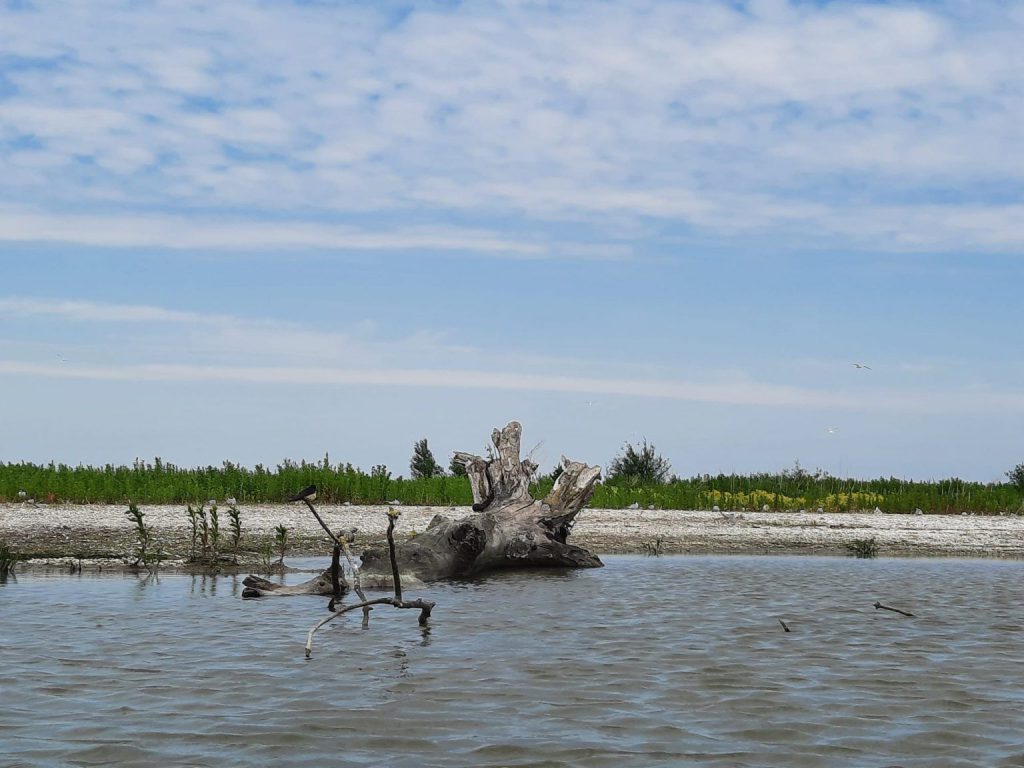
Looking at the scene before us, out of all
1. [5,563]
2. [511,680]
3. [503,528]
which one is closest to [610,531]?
[503,528]

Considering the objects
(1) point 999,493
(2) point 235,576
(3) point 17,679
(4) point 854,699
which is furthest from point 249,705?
(1) point 999,493

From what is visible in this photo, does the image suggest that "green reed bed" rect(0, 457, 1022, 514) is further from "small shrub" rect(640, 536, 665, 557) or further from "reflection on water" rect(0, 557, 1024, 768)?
"reflection on water" rect(0, 557, 1024, 768)

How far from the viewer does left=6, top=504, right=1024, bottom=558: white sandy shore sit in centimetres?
1777

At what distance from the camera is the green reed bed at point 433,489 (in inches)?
952

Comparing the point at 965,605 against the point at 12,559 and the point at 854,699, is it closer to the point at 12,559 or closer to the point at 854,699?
the point at 854,699

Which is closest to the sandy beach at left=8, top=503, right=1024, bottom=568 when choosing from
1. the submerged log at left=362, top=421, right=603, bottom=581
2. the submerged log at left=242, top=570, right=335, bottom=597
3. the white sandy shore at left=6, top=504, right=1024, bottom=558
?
the white sandy shore at left=6, top=504, right=1024, bottom=558

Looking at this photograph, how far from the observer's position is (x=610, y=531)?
2164 centimetres

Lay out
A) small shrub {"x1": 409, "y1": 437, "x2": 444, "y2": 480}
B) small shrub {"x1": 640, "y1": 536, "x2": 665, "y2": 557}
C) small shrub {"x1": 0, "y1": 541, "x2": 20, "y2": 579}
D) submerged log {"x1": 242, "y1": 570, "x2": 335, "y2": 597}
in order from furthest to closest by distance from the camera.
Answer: small shrub {"x1": 409, "y1": 437, "x2": 444, "y2": 480} → small shrub {"x1": 640, "y1": 536, "x2": 665, "y2": 557} → small shrub {"x1": 0, "y1": 541, "x2": 20, "y2": 579} → submerged log {"x1": 242, "y1": 570, "x2": 335, "y2": 597}

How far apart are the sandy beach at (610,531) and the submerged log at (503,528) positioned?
2.08 metres

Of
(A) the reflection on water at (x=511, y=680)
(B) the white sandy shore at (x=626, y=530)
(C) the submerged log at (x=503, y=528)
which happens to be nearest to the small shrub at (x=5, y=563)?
(A) the reflection on water at (x=511, y=680)

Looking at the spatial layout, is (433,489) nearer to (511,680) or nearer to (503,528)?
(503,528)

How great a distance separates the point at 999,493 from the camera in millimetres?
29750

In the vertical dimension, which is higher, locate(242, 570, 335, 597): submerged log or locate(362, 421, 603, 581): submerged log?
locate(362, 421, 603, 581): submerged log

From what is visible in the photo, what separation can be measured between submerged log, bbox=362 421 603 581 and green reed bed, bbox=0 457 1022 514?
8605 millimetres
